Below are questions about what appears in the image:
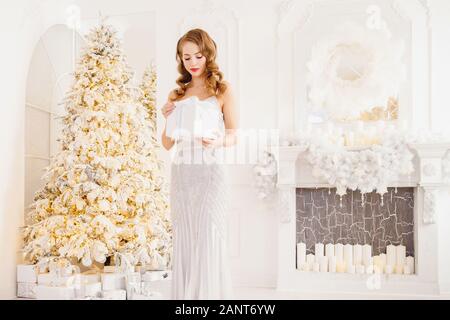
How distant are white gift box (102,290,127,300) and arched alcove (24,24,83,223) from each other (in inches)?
44.5

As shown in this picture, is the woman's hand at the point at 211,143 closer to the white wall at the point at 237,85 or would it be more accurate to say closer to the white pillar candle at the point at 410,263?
the white wall at the point at 237,85

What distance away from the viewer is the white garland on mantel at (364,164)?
4316 millimetres

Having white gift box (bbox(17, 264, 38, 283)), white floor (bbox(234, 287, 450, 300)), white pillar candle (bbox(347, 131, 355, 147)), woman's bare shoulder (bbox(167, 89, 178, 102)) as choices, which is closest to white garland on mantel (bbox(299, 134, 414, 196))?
white pillar candle (bbox(347, 131, 355, 147))

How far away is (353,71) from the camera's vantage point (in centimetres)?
462

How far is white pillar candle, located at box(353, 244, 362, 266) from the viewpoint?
457 cm

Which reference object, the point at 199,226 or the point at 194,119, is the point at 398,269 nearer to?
the point at 199,226

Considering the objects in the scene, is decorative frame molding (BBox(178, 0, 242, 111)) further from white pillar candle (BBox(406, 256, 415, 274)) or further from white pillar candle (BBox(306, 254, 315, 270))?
white pillar candle (BBox(406, 256, 415, 274))

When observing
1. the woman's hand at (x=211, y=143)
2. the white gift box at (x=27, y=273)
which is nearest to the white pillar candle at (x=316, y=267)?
the woman's hand at (x=211, y=143)

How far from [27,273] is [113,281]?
73 cm

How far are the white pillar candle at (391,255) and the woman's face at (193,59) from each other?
2424mm

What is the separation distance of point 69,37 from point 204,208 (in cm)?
290

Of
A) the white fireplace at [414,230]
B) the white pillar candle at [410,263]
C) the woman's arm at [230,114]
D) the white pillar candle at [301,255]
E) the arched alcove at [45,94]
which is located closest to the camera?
the woman's arm at [230,114]

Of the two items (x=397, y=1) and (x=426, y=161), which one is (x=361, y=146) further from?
(x=397, y=1)
